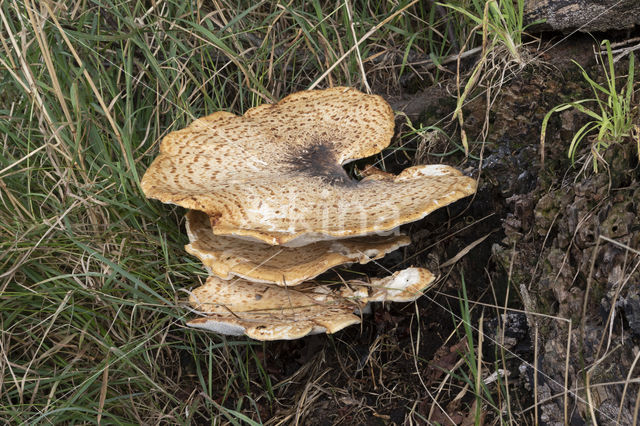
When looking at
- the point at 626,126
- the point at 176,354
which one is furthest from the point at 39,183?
the point at 626,126

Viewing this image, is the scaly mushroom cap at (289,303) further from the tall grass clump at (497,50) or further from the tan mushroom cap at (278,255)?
the tall grass clump at (497,50)

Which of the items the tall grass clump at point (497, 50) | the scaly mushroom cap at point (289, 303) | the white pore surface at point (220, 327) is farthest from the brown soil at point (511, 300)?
the white pore surface at point (220, 327)

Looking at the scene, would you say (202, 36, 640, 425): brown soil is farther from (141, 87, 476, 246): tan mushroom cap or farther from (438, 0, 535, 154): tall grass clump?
(141, 87, 476, 246): tan mushroom cap

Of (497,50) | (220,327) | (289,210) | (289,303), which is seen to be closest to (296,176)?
(289,210)

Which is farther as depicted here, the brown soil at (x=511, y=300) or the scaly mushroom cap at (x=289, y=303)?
the scaly mushroom cap at (x=289, y=303)

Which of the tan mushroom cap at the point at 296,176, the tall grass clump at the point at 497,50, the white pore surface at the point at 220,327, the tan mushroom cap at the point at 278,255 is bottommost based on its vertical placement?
the white pore surface at the point at 220,327

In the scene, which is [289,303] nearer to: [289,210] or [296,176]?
[289,210]
